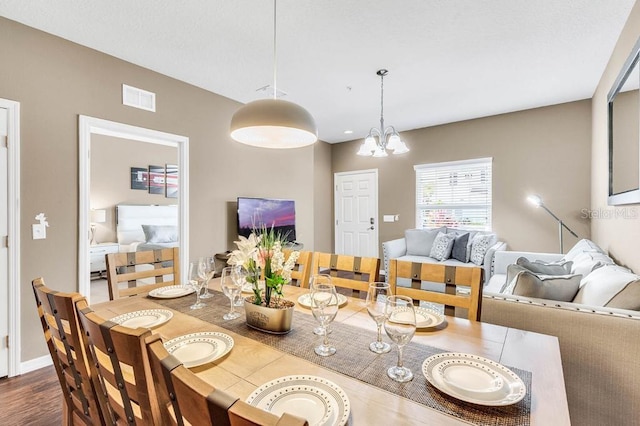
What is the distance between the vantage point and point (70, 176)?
8.33ft

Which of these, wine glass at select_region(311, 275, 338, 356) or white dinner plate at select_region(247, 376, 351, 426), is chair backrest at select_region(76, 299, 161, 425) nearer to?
white dinner plate at select_region(247, 376, 351, 426)

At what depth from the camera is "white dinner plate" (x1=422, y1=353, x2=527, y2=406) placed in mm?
756

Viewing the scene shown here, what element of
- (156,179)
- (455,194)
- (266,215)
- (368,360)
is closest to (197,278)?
(368,360)

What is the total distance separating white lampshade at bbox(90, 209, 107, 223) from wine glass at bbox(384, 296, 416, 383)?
242 inches

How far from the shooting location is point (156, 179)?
20.9ft

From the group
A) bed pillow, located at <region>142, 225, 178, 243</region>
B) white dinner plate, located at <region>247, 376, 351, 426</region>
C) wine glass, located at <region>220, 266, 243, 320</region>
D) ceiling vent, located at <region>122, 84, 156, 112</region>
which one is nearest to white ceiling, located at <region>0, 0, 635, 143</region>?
ceiling vent, located at <region>122, 84, 156, 112</region>

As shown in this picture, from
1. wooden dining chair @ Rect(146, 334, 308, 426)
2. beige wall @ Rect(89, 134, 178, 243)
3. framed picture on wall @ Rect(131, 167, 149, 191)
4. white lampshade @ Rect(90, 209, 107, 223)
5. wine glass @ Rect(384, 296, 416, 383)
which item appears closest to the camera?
wooden dining chair @ Rect(146, 334, 308, 426)

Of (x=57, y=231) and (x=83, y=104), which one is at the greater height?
(x=83, y=104)

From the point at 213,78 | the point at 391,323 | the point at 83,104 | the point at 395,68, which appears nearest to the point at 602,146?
the point at 395,68

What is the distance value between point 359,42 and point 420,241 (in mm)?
3199

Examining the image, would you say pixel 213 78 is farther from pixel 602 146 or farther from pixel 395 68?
pixel 602 146

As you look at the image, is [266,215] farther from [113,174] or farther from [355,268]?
[113,174]

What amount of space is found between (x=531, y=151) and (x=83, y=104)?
5347mm

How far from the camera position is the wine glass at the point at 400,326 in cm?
86
